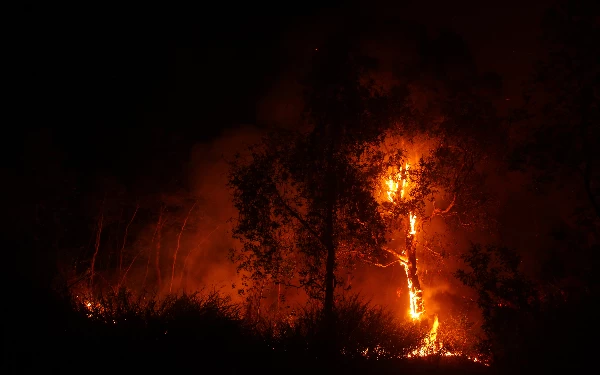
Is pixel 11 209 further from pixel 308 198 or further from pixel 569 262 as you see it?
pixel 569 262

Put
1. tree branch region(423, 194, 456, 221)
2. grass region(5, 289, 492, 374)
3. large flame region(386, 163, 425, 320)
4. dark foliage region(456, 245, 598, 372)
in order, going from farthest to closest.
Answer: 1. tree branch region(423, 194, 456, 221)
2. large flame region(386, 163, 425, 320)
3. dark foliage region(456, 245, 598, 372)
4. grass region(5, 289, 492, 374)

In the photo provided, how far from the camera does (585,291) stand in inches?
393

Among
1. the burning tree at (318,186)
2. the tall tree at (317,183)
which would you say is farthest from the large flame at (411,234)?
the tall tree at (317,183)

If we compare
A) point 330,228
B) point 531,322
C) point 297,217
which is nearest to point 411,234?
point 330,228

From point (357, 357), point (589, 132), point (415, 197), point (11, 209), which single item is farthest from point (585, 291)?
point (11, 209)

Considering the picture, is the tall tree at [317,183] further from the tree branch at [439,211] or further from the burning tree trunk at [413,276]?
the tree branch at [439,211]

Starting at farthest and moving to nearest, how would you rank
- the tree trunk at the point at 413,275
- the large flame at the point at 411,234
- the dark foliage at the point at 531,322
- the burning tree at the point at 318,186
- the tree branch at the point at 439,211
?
the tree trunk at the point at 413,275 → the tree branch at the point at 439,211 → the large flame at the point at 411,234 → the burning tree at the point at 318,186 → the dark foliage at the point at 531,322

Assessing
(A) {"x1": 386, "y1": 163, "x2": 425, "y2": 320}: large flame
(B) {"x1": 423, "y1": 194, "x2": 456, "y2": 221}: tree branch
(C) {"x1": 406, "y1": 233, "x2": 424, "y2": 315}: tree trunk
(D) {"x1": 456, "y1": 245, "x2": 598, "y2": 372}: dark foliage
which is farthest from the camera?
(C) {"x1": 406, "y1": 233, "x2": 424, "y2": 315}: tree trunk

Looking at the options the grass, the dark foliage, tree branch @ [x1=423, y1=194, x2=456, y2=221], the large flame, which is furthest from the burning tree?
tree branch @ [x1=423, y1=194, x2=456, y2=221]

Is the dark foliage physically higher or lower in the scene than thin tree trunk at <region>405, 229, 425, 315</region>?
lower

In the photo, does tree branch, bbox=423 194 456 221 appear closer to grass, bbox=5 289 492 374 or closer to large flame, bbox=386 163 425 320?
large flame, bbox=386 163 425 320

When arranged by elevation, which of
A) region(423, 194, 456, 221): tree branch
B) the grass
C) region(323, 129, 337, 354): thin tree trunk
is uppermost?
Answer: region(423, 194, 456, 221): tree branch

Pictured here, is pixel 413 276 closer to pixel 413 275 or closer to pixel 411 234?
pixel 413 275

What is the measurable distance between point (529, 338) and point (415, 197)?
771 centimetres
